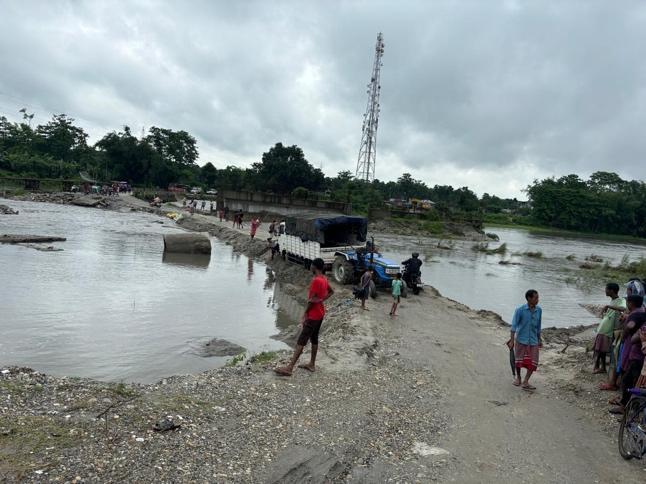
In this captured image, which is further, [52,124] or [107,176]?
[52,124]

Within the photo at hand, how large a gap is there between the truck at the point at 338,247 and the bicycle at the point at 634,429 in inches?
427

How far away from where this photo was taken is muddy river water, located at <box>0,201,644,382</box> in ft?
32.3

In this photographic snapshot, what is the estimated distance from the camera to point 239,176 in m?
95.6

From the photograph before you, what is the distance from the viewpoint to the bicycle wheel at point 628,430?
18.0ft

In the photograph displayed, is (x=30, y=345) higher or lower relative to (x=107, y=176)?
lower

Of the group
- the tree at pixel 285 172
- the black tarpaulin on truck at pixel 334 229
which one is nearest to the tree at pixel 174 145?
the tree at pixel 285 172

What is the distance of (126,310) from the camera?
13.6 meters

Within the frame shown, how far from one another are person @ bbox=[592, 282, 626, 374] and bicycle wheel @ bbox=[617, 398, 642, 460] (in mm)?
2924

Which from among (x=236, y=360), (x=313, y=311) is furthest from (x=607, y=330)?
(x=236, y=360)

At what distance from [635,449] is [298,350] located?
4493mm

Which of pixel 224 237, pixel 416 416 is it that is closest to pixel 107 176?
pixel 224 237

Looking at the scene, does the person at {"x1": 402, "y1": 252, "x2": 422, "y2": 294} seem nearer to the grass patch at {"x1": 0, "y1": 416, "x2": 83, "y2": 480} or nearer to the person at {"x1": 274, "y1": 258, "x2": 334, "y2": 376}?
the person at {"x1": 274, "y1": 258, "x2": 334, "y2": 376}

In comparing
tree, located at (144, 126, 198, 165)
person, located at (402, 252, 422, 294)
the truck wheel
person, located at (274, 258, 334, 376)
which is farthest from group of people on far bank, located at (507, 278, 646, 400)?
tree, located at (144, 126, 198, 165)

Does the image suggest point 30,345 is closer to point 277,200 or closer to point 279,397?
point 279,397
